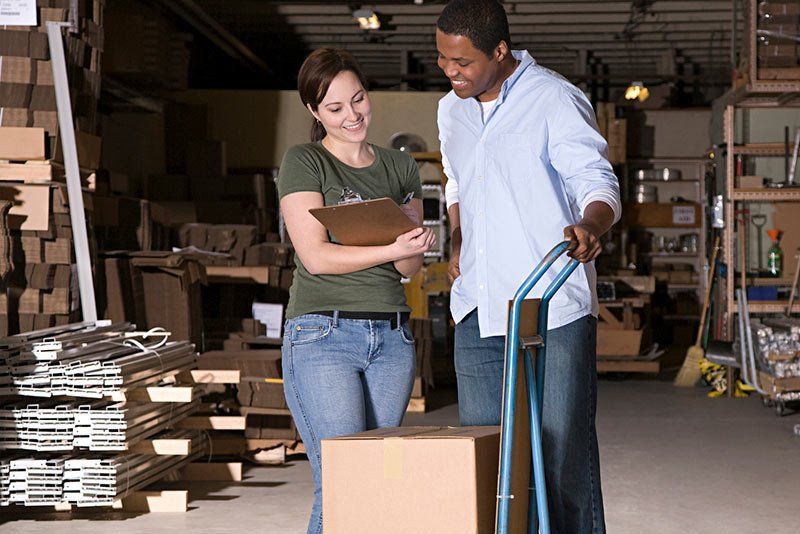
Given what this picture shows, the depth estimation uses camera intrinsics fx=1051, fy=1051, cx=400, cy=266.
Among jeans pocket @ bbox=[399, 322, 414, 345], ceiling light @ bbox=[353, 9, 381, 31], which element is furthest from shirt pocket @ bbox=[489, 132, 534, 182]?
ceiling light @ bbox=[353, 9, 381, 31]

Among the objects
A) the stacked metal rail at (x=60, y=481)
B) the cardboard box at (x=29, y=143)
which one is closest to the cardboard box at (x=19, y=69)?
the cardboard box at (x=29, y=143)

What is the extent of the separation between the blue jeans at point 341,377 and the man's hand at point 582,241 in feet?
1.97

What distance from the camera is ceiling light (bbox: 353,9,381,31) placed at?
11191 millimetres

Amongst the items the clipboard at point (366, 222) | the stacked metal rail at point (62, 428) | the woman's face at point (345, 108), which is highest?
the woman's face at point (345, 108)

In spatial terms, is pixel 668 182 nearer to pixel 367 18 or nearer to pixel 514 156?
pixel 367 18

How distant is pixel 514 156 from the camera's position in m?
2.38

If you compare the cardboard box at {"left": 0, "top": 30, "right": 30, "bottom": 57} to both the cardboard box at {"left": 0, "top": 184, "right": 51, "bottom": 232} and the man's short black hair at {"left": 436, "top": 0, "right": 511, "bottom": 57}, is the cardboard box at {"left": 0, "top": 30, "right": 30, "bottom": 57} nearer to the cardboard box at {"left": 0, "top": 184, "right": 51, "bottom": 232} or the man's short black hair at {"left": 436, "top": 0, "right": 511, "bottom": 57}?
the cardboard box at {"left": 0, "top": 184, "right": 51, "bottom": 232}

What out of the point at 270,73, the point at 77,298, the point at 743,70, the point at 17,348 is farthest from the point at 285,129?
the point at 17,348

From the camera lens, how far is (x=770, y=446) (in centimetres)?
625

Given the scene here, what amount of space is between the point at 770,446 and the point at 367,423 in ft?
14.5

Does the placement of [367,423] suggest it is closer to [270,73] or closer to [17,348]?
[17,348]

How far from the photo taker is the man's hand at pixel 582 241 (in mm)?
2098

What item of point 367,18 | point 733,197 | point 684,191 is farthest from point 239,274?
point 684,191

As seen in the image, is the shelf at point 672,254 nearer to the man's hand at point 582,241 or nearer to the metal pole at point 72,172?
the metal pole at point 72,172
